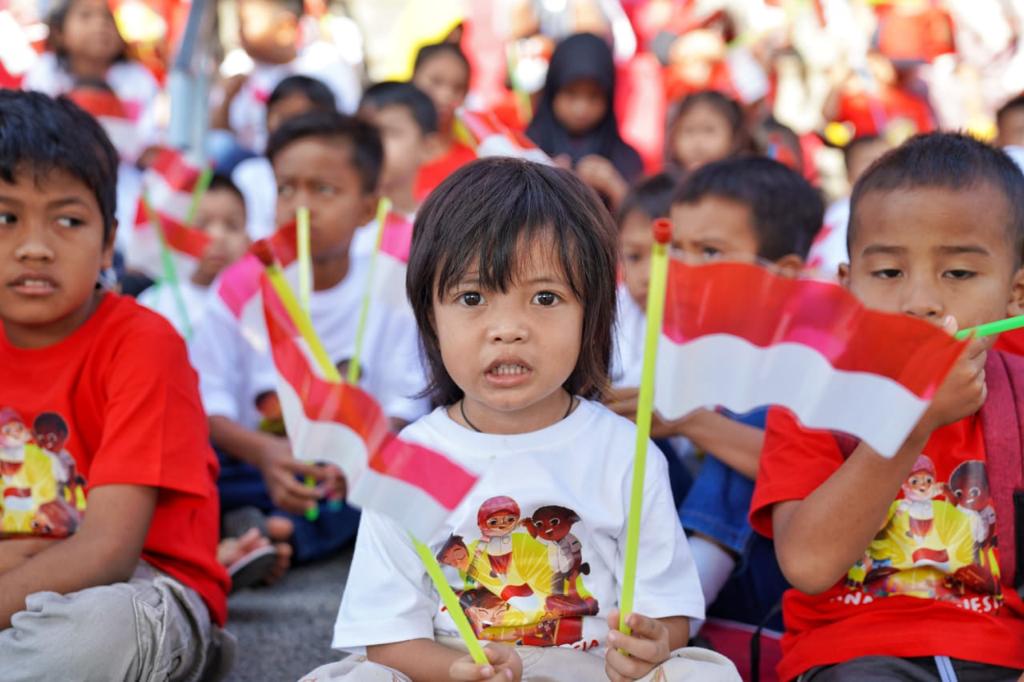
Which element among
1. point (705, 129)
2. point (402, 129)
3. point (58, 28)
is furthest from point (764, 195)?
point (58, 28)

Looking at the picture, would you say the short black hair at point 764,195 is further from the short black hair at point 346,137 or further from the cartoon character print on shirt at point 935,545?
the cartoon character print on shirt at point 935,545

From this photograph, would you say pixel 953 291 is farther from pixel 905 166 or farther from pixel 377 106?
pixel 377 106

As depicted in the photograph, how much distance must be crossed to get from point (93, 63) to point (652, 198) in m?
3.18

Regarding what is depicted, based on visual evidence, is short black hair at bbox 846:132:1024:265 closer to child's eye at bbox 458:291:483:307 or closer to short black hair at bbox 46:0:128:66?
child's eye at bbox 458:291:483:307

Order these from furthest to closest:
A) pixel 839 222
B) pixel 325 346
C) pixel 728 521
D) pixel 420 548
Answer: pixel 839 222, pixel 325 346, pixel 728 521, pixel 420 548

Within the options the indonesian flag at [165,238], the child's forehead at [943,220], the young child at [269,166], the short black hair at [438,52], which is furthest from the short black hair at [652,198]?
the short black hair at [438,52]

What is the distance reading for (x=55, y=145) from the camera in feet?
6.99

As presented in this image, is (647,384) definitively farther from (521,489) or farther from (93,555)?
(93,555)

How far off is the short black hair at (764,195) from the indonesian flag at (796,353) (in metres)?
1.37

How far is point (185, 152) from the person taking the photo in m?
4.31

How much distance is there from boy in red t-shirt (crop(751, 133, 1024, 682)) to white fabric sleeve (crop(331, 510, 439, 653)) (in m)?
0.48

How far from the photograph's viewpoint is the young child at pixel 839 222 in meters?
3.46

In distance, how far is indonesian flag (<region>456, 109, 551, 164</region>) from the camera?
285 cm

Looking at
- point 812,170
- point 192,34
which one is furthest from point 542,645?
point 812,170
